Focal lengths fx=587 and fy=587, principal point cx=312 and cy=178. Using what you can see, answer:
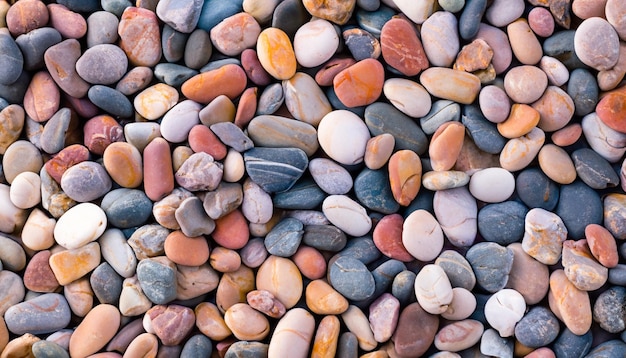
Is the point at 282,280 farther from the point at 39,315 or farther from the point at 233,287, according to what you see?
the point at 39,315

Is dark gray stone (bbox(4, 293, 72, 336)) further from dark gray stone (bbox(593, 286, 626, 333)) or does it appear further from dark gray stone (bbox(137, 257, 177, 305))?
dark gray stone (bbox(593, 286, 626, 333))

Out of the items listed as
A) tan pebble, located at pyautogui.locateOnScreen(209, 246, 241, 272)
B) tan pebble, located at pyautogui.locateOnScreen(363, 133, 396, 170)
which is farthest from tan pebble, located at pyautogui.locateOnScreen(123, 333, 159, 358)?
tan pebble, located at pyautogui.locateOnScreen(363, 133, 396, 170)

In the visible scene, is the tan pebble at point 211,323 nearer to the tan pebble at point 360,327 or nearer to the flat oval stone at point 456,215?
the tan pebble at point 360,327

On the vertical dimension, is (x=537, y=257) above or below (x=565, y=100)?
below

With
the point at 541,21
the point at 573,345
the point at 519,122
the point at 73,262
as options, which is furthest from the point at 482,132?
the point at 73,262

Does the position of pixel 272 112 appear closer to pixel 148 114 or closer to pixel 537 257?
pixel 148 114

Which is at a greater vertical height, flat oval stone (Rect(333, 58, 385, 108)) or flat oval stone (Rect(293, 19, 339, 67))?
flat oval stone (Rect(293, 19, 339, 67))

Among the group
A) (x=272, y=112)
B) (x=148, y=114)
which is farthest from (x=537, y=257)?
(x=148, y=114)
